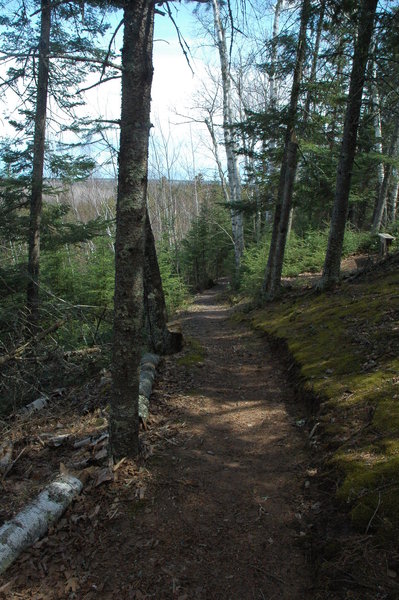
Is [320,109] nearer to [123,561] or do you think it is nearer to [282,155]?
[282,155]

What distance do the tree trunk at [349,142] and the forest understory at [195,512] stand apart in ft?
15.2

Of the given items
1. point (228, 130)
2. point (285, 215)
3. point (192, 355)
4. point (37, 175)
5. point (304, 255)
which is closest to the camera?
point (192, 355)

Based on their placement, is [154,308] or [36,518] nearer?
[36,518]

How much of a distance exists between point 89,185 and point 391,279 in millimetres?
41178

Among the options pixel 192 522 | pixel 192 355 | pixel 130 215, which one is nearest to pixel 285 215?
pixel 192 355

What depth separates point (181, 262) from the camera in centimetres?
3303

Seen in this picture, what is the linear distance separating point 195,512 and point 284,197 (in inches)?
387

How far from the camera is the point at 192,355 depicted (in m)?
7.69

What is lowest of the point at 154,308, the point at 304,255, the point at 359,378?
the point at 359,378

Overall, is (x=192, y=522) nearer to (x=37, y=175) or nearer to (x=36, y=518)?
(x=36, y=518)

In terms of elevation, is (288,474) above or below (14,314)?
below

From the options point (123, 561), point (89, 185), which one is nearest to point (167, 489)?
point (123, 561)

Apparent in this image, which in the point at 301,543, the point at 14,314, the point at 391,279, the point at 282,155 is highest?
the point at 282,155

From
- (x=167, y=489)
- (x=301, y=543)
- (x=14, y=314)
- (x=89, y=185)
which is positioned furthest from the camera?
(x=89, y=185)
